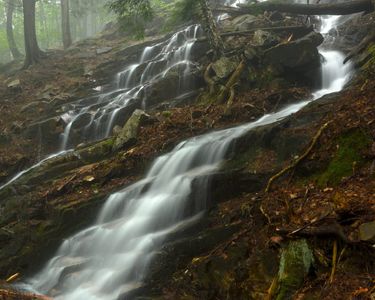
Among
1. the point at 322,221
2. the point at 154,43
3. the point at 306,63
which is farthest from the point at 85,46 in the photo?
the point at 322,221

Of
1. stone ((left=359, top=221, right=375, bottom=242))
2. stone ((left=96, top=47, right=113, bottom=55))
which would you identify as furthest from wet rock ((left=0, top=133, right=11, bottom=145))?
stone ((left=359, top=221, right=375, bottom=242))

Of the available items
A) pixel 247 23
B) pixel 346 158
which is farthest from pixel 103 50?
pixel 346 158

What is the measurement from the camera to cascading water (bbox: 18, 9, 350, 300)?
7918 mm

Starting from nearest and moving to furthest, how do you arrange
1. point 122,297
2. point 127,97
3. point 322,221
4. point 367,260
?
point 367,260 < point 322,221 < point 122,297 < point 127,97

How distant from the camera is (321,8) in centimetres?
1681

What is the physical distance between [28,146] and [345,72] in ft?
38.5

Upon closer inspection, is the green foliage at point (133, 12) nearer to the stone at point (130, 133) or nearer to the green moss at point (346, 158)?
the stone at point (130, 133)

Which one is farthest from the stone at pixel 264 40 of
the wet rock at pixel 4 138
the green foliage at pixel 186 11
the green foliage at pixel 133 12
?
the wet rock at pixel 4 138

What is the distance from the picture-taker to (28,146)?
51.4 feet

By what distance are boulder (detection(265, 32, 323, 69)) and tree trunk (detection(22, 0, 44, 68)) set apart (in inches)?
567

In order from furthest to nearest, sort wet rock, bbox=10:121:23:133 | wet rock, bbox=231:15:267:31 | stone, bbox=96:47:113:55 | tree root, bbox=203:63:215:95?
1. stone, bbox=96:47:113:55
2. wet rock, bbox=231:15:267:31
3. wet rock, bbox=10:121:23:133
4. tree root, bbox=203:63:215:95

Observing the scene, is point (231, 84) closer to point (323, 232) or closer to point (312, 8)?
point (312, 8)

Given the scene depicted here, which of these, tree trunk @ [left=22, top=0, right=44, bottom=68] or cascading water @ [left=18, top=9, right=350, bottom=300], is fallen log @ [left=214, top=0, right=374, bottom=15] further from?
tree trunk @ [left=22, top=0, right=44, bottom=68]

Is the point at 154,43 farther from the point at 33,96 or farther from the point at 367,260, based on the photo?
the point at 367,260
